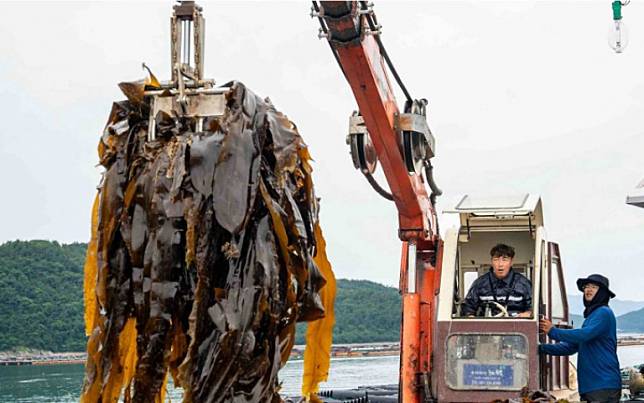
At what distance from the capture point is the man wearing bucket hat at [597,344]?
7883 mm

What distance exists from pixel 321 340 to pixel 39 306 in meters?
63.3

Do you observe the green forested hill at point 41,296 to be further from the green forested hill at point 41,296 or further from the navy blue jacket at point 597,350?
the navy blue jacket at point 597,350

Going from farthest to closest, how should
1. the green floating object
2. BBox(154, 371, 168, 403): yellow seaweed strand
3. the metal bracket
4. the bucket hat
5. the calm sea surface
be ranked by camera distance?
the calm sea surface < the green floating object < the metal bracket < the bucket hat < BBox(154, 371, 168, 403): yellow seaweed strand

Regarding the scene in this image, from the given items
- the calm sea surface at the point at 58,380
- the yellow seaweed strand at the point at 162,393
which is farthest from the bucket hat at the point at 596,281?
the calm sea surface at the point at 58,380

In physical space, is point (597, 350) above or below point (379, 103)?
below

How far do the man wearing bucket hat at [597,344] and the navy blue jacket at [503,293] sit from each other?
5.64 ft

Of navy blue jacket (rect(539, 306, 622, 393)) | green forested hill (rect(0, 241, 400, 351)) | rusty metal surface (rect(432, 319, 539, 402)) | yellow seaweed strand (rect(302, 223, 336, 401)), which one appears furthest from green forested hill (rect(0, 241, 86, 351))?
yellow seaweed strand (rect(302, 223, 336, 401))

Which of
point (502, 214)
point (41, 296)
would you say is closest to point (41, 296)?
point (41, 296)

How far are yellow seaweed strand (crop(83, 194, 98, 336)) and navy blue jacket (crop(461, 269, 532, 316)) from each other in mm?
6766

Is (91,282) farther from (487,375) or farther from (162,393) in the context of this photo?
(487,375)

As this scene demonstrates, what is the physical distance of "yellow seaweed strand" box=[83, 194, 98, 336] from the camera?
3.55m

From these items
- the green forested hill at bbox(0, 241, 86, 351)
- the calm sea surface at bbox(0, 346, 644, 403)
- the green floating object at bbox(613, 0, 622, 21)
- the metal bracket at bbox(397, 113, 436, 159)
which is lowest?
the calm sea surface at bbox(0, 346, 644, 403)

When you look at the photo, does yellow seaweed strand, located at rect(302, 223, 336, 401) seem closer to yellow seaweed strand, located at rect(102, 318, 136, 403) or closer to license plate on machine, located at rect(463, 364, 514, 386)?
yellow seaweed strand, located at rect(102, 318, 136, 403)

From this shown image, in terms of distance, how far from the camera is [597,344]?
7996 mm
